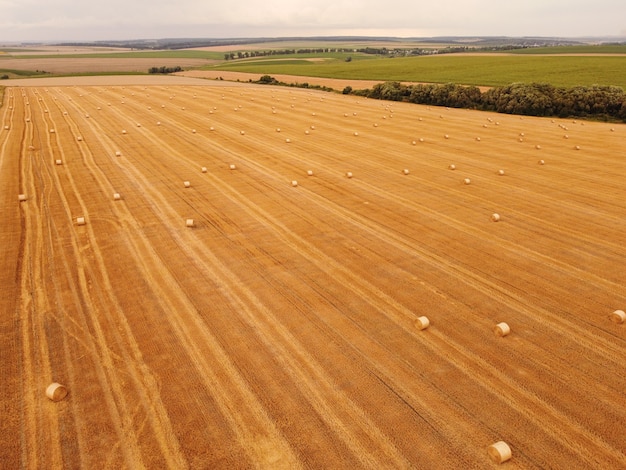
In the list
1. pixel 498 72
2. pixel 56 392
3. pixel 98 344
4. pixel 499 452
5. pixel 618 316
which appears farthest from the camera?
pixel 498 72

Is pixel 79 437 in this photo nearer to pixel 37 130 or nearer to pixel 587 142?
pixel 37 130

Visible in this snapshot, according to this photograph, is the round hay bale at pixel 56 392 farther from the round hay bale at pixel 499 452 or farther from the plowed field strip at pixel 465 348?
the round hay bale at pixel 499 452

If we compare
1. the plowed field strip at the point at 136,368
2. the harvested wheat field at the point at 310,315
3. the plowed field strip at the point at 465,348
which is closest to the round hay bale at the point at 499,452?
the harvested wheat field at the point at 310,315

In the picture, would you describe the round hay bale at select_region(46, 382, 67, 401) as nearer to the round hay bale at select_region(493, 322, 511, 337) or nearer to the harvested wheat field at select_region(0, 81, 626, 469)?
the harvested wheat field at select_region(0, 81, 626, 469)

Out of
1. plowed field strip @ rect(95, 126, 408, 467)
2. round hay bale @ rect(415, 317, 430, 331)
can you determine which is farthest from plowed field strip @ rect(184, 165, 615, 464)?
plowed field strip @ rect(95, 126, 408, 467)

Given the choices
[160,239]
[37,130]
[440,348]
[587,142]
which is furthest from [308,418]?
[37,130]

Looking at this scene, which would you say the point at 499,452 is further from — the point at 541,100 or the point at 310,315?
the point at 541,100

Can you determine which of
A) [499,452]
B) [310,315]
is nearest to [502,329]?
[499,452]

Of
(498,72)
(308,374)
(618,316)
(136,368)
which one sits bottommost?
(618,316)
